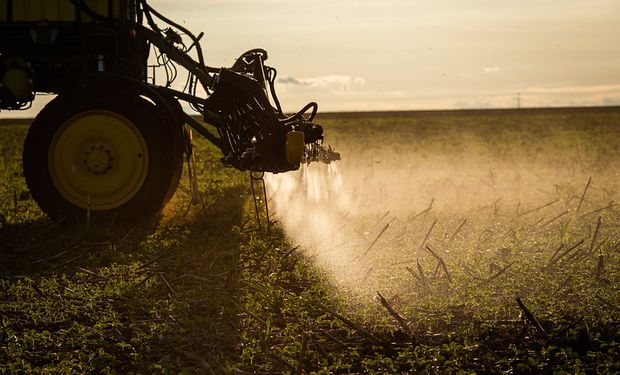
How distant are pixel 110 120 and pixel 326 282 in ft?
11.7

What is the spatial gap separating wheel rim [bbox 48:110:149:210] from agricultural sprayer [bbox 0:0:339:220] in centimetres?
1

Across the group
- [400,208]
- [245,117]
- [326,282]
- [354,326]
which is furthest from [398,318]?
[400,208]

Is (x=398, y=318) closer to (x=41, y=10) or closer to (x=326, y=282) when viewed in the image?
(x=326, y=282)

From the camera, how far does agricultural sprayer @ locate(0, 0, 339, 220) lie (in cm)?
984

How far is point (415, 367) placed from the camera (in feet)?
18.5

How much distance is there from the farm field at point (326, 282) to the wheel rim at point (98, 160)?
1.41 feet

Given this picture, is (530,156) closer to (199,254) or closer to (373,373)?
(199,254)

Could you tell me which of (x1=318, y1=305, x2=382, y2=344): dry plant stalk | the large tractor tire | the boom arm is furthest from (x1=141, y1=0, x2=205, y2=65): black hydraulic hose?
(x1=318, y1=305, x2=382, y2=344): dry plant stalk

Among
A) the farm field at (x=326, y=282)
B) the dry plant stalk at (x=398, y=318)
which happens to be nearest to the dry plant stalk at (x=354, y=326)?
the farm field at (x=326, y=282)

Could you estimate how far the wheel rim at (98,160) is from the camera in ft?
32.8

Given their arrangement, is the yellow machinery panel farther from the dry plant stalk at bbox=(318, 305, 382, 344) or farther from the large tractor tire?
the dry plant stalk at bbox=(318, 305, 382, 344)

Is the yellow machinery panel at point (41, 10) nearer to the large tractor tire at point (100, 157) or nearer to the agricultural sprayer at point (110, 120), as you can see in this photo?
the agricultural sprayer at point (110, 120)

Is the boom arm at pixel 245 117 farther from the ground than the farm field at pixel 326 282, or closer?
farther from the ground

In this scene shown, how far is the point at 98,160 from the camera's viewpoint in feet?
32.8
